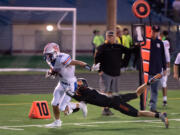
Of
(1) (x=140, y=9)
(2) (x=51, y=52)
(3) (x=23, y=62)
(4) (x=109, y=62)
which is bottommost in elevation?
(3) (x=23, y=62)

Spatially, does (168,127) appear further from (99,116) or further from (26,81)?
(26,81)

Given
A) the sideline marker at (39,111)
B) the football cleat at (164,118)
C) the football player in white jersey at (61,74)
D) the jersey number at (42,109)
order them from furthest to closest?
the jersey number at (42,109)
the sideline marker at (39,111)
the football player in white jersey at (61,74)
the football cleat at (164,118)

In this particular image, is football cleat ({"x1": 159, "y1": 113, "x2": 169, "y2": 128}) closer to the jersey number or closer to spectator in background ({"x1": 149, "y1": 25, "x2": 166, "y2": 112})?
spectator in background ({"x1": 149, "y1": 25, "x2": 166, "y2": 112})

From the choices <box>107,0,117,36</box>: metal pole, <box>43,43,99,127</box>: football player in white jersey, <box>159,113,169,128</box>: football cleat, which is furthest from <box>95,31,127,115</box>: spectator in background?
<box>107,0,117,36</box>: metal pole

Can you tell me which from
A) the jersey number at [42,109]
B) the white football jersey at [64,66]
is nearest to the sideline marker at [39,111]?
the jersey number at [42,109]

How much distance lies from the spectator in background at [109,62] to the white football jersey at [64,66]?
6.53 ft

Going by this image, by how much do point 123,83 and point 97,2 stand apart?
22.3 meters

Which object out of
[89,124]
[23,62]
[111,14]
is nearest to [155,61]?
[89,124]

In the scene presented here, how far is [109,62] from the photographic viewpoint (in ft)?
45.5

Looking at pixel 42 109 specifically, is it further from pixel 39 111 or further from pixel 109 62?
pixel 109 62

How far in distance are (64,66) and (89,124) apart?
55.2 inches

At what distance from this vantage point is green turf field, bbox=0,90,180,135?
36.4ft

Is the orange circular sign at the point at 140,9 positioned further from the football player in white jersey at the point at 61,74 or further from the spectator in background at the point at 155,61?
the football player in white jersey at the point at 61,74

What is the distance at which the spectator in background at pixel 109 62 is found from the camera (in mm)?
13883
